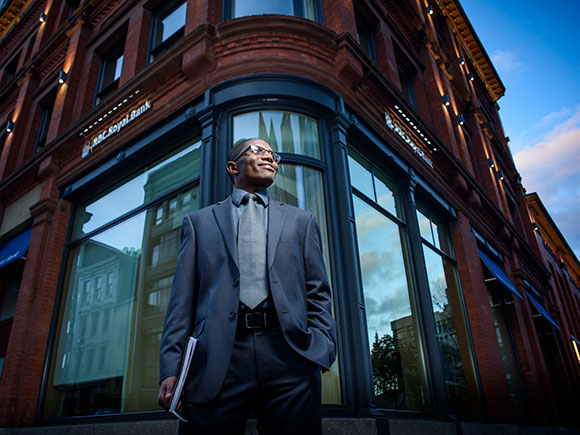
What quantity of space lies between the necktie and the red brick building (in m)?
2.55

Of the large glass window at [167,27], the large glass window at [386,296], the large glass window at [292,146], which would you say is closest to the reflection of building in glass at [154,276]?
the large glass window at [292,146]

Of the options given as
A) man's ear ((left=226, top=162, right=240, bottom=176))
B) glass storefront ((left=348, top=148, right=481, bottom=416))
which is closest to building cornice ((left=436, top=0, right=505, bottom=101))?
glass storefront ((left=348, top=148, right=481, bottom=416))

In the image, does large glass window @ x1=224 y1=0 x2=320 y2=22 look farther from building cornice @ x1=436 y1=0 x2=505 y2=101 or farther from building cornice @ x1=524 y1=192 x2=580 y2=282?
building cornice @ x1=524 y1=192 x2=580 y2=282

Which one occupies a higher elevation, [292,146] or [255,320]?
[292,146]

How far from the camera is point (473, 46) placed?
1923 cm

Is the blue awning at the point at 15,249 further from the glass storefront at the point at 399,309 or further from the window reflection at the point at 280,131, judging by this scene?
the glass storefront at the point at 399,309

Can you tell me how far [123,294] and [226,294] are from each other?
18.2 ft

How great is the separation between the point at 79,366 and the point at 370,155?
6.18 metres

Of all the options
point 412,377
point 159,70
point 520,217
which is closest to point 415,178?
point 412,377

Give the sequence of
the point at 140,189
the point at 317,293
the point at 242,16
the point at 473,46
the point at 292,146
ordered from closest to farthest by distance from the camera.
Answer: the point at 317,293 → the point at 292,146 → the point at 242,16 → the point at 140,189 → the point at 473,46

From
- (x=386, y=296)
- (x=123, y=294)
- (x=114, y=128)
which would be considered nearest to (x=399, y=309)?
(x=386, y=296)

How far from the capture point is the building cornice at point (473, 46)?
17.1 meters

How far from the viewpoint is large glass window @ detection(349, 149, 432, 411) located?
20.6ft

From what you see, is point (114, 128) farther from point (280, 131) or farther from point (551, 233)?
point (551, 233)
